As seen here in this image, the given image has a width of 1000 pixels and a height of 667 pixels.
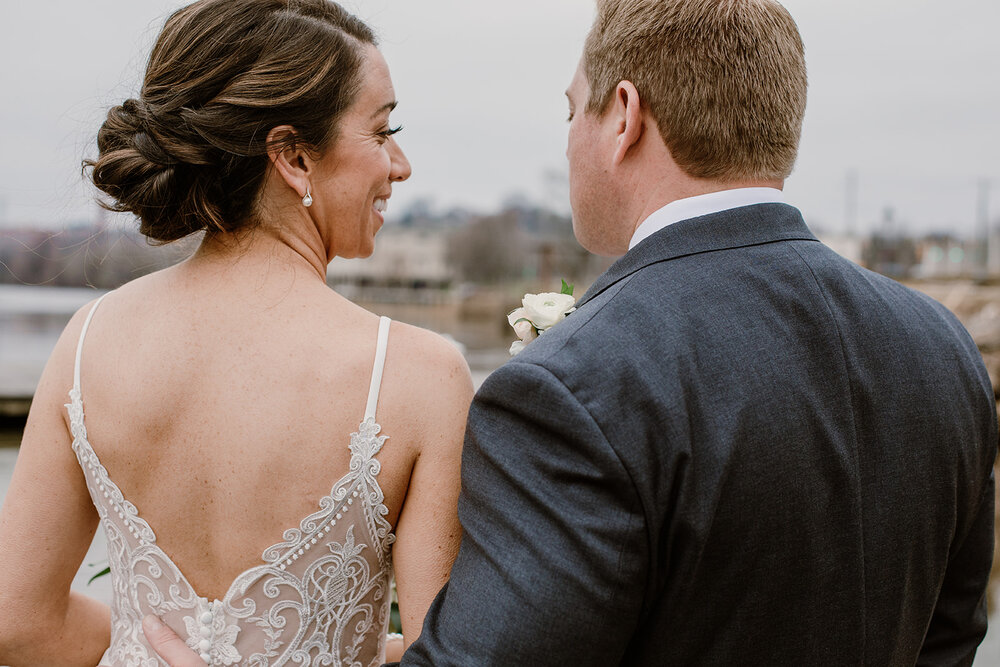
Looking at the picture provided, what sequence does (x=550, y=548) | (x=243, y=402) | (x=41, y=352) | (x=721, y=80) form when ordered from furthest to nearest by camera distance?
(x=41, y=352), (x=243, y=402), (x=721, y=80), (x=550, y=548)

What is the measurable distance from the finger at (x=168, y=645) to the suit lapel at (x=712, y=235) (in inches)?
39.6

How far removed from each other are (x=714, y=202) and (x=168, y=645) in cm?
128

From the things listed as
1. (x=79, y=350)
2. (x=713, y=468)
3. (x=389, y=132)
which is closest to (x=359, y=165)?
(x=389, y=132)

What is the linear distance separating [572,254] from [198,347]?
48020mm

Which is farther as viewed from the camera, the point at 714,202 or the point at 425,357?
the point at 425,357

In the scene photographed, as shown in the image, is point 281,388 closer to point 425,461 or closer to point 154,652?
point 425,461

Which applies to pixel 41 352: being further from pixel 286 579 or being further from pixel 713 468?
pixel 713 468

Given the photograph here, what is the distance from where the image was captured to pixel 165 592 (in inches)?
62.4

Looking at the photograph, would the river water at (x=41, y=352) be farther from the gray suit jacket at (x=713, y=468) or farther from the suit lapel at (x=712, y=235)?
the suit lapel at (x=712, y=235)

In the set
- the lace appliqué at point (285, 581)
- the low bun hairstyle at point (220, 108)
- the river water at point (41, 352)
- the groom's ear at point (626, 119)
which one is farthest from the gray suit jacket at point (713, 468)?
the river water at point (41, 352)

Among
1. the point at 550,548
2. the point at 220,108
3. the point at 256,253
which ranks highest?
the point at 220,108

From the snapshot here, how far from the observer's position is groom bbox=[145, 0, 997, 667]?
44.9 inches

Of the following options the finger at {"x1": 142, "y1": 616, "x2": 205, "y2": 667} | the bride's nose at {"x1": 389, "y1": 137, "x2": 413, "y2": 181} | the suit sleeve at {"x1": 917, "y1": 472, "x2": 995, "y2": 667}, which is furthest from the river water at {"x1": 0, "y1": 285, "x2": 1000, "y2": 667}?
the suit sleeve at {"x1": 917, "y1": 472, "x2": 995, "y2": 667}

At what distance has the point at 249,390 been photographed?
1.44m
